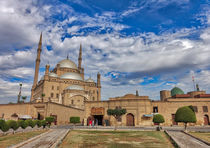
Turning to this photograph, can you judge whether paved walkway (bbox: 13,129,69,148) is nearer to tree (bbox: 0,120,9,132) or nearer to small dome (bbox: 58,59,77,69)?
tree (bbox: 0,120,9,132)

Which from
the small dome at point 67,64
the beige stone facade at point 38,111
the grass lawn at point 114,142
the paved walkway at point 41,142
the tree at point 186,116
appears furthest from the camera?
the small dome at point 67,64

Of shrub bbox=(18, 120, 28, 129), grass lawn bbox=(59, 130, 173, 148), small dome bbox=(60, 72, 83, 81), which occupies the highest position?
small dome bbox=(60, 72, 83, 81)

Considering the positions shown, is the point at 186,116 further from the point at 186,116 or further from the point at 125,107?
the point at 125,107

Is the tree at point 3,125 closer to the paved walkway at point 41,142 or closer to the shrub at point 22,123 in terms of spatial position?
the paved walkway at point 41,142

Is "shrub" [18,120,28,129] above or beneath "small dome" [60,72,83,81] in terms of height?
beneath

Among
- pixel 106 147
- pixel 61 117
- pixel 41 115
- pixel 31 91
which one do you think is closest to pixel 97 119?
pixel 61 117

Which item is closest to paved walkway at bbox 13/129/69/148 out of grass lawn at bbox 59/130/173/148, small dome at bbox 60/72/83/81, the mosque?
grass lawn at bbox 59/130/173/148

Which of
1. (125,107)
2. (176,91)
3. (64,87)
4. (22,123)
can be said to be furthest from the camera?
(64,87)

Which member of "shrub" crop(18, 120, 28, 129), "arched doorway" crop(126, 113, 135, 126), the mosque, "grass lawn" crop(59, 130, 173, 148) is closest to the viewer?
"grass lawn" crop(59, 130, 173, 148)

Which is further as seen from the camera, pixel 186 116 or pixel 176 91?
pixel 176 91

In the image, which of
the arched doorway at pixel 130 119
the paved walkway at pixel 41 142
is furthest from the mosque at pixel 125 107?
the paved walkway at pixel 41 142

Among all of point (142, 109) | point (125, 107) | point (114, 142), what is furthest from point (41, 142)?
point (142, 109)

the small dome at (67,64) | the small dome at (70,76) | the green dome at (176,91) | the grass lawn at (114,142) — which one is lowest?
the grass lawn at (114,142)

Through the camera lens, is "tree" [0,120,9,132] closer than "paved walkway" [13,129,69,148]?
No
